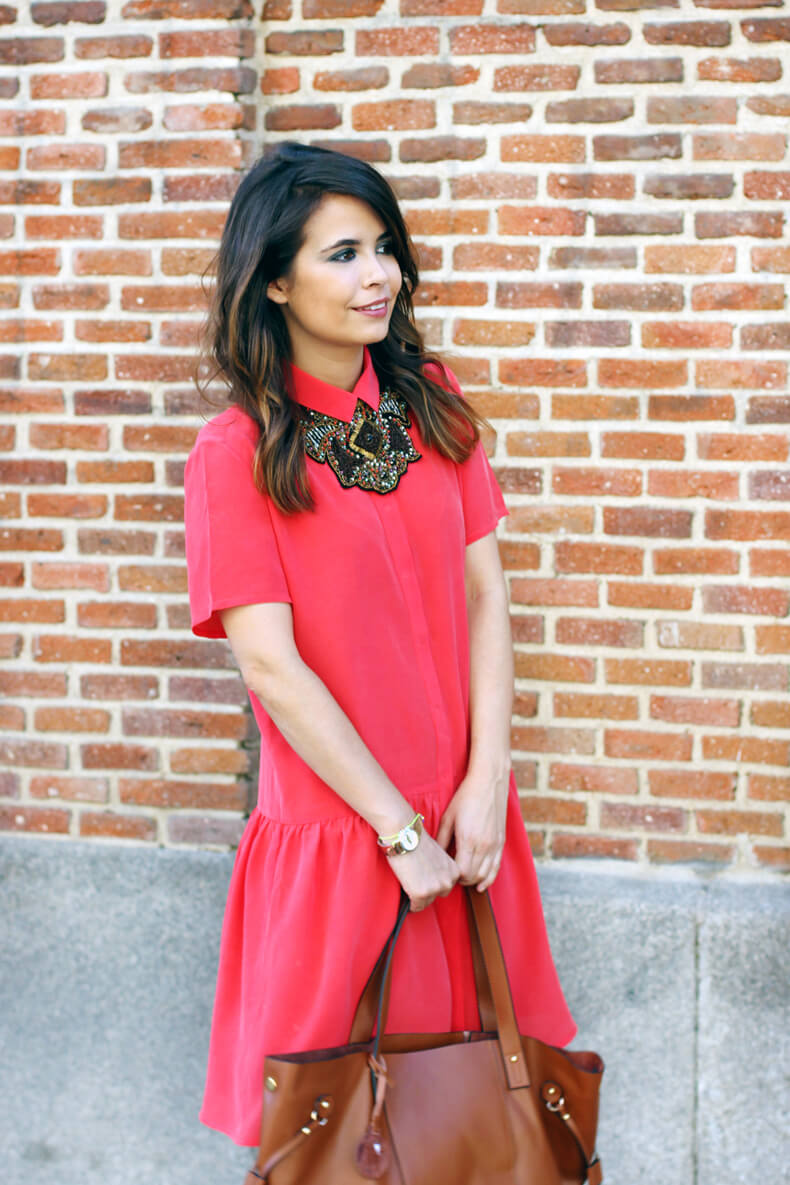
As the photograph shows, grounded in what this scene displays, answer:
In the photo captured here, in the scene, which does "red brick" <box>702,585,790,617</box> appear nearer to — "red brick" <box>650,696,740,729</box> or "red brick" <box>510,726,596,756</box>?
"red brick" <box>650,696,740,729</box>

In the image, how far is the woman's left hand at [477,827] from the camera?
6.20 ft

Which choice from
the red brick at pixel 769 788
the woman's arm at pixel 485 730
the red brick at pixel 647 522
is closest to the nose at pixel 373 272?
the woman's arm at pixel 485 730

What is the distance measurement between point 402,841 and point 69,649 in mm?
1331

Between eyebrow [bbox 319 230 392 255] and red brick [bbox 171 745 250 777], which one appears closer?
eyebrow [bbox 319 230 392 255]

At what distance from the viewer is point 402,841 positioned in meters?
1.80

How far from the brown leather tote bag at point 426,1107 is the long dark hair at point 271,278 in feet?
2.58

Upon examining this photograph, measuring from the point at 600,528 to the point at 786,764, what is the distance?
725 mm

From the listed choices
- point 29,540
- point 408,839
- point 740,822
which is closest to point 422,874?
point 408,839

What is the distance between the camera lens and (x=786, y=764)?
8.63ft

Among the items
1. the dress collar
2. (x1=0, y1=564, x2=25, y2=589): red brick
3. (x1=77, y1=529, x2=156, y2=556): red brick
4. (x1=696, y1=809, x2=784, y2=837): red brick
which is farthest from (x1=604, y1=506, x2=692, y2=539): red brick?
(x1=0, y1=564, x2=25, y2=589): red brick

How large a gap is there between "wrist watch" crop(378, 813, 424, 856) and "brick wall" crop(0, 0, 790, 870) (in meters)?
0.93

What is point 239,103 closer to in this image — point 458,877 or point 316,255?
point 316,255

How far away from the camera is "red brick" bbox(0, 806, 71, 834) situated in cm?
284

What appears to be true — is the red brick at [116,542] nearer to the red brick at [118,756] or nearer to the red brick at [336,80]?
the red brick at [118,756]
